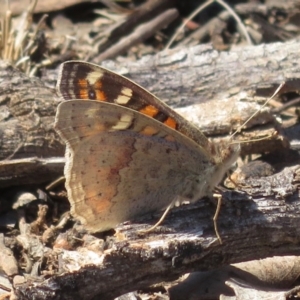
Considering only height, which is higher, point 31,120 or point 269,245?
point 31,120

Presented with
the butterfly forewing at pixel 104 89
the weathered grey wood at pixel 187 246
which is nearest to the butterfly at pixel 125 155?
the butterfly forewing at pixel 104 89

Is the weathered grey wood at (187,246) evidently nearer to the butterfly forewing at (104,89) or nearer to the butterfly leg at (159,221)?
the butterfly leg at (159,221)

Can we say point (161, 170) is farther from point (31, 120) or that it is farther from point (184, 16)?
point (184, 16)

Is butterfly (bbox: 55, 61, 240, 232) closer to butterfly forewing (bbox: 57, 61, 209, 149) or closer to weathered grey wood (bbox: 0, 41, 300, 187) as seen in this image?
butterfly forewing (bbox: 57, 61, 209, 149)

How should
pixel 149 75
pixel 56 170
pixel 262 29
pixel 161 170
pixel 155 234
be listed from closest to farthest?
pixel 155 234 < pixel 161 170 < pixel 56 170 < pixel 149 75 < pixel 262 29

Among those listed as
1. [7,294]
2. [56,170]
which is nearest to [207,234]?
[7,294]

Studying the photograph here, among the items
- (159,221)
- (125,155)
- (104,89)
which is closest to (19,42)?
(104,89)

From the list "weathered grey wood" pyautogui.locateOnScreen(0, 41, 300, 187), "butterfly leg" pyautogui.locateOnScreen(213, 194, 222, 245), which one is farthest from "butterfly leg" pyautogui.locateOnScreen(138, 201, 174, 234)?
"weathered grey wood" pyautogui.locateOnScreen(0, 41, 300, 187)

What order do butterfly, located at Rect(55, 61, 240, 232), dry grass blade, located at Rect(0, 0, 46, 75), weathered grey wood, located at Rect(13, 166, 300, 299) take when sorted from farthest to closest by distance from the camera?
1. dry grass blade, located at Rect(0, 0, 46, 75)
2. butterfly, located at Rect(55, 61, 240, 232)
3. weathered grey wood, located at Rect(13, 166, 300, 299)
